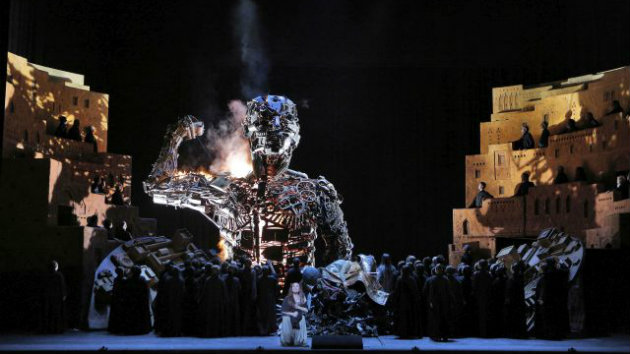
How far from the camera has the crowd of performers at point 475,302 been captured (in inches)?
480

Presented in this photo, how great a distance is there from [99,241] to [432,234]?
26.9 ft

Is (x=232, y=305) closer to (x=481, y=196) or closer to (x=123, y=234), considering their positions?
(x=123, y=234)

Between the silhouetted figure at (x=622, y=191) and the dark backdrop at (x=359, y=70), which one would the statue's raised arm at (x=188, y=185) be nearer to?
the dark backdrop at (x=359, y=70)

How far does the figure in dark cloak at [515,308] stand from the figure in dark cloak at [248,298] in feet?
13.1

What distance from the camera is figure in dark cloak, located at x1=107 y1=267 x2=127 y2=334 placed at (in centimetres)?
1280

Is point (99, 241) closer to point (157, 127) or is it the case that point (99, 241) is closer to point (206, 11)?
point (157, 127)

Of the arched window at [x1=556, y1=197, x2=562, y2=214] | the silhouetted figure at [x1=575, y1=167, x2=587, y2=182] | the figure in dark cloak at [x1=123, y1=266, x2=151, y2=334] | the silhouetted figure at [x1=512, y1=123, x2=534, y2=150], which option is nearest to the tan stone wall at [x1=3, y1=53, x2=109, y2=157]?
the figure in dark cloak at [x1=123, y1=266, x2=151, y2=334]

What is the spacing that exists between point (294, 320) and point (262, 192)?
3111 mm

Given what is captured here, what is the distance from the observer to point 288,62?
18328 mm

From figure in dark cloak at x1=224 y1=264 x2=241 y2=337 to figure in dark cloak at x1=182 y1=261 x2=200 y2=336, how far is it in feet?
1.60

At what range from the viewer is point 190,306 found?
41.5 feet

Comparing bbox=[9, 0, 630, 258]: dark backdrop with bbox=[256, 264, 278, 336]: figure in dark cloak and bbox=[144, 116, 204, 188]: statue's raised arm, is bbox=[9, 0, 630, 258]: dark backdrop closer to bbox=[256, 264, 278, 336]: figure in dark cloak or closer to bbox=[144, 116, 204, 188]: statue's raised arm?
bbox=[144, 116, 204, 188]: statue's raised arm

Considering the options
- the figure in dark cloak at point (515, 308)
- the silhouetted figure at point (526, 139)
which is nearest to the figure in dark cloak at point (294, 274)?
the figure in dark cloak at point (515, 308)

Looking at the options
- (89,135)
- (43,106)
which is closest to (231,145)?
(89,135)
